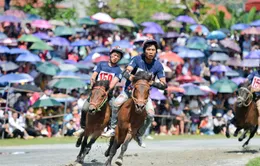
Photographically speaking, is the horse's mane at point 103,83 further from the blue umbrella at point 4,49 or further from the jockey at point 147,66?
the blue umbrella at point 4,49

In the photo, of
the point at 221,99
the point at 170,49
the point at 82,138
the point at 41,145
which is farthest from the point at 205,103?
the point at 82,138

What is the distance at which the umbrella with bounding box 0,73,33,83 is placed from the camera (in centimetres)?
2550

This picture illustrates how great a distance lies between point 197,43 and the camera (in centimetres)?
3195

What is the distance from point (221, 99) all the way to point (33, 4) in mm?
10977

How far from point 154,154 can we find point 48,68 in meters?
9.19

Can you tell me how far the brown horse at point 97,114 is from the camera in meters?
15.5

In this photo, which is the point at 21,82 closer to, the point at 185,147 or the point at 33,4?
the point at 185,147

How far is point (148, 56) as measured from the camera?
1579cm

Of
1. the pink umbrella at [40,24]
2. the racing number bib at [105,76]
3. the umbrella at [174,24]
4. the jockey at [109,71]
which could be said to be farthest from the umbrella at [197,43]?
the racing number bib at [105,76]

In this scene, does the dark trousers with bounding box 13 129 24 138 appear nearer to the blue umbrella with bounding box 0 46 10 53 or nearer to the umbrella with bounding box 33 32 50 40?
the blue umbrella with bounding box 0 46 10 53

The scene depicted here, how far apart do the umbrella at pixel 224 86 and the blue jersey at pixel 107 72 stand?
14.1m

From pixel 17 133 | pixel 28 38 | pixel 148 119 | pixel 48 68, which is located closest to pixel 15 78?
pixel 17 133

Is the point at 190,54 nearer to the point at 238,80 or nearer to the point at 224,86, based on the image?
the point at 224,86

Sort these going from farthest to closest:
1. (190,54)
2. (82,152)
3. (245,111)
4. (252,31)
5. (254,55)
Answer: (252,31) < (254,55) < (190,54) < (245,111) < (82,152)
